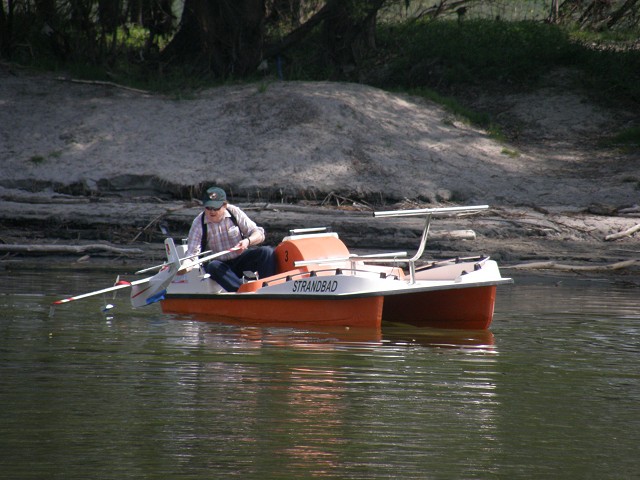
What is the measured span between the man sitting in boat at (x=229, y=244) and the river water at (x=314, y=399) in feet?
1.99

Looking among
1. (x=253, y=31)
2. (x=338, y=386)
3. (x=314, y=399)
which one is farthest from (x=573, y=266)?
(x=253, y=31)

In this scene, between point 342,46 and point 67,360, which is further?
point 342,46

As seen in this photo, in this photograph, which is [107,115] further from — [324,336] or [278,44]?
[324,336]

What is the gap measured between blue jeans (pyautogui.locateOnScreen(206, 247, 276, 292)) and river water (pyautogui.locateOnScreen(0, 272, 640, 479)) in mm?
510

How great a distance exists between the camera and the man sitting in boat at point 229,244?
10.9 meters

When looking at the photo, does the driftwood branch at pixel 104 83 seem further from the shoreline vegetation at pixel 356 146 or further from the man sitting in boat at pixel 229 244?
the man sitting in boat at pixel 229 244

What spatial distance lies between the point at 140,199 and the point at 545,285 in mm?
7024

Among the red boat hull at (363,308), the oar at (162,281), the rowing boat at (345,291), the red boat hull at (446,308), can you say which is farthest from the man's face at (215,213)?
the red boat hull at (446,308)

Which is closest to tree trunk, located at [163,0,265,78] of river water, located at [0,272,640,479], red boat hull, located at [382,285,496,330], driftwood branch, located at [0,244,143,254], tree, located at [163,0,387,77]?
tree, located at [163,0,387,77]

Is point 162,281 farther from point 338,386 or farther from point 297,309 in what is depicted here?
point 338,386

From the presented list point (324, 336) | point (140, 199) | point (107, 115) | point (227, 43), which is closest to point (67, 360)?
point (324, 336)

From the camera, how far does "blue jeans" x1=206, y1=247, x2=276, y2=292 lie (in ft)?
35.8

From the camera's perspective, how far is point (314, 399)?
7379mm

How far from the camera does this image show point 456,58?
24.4m
